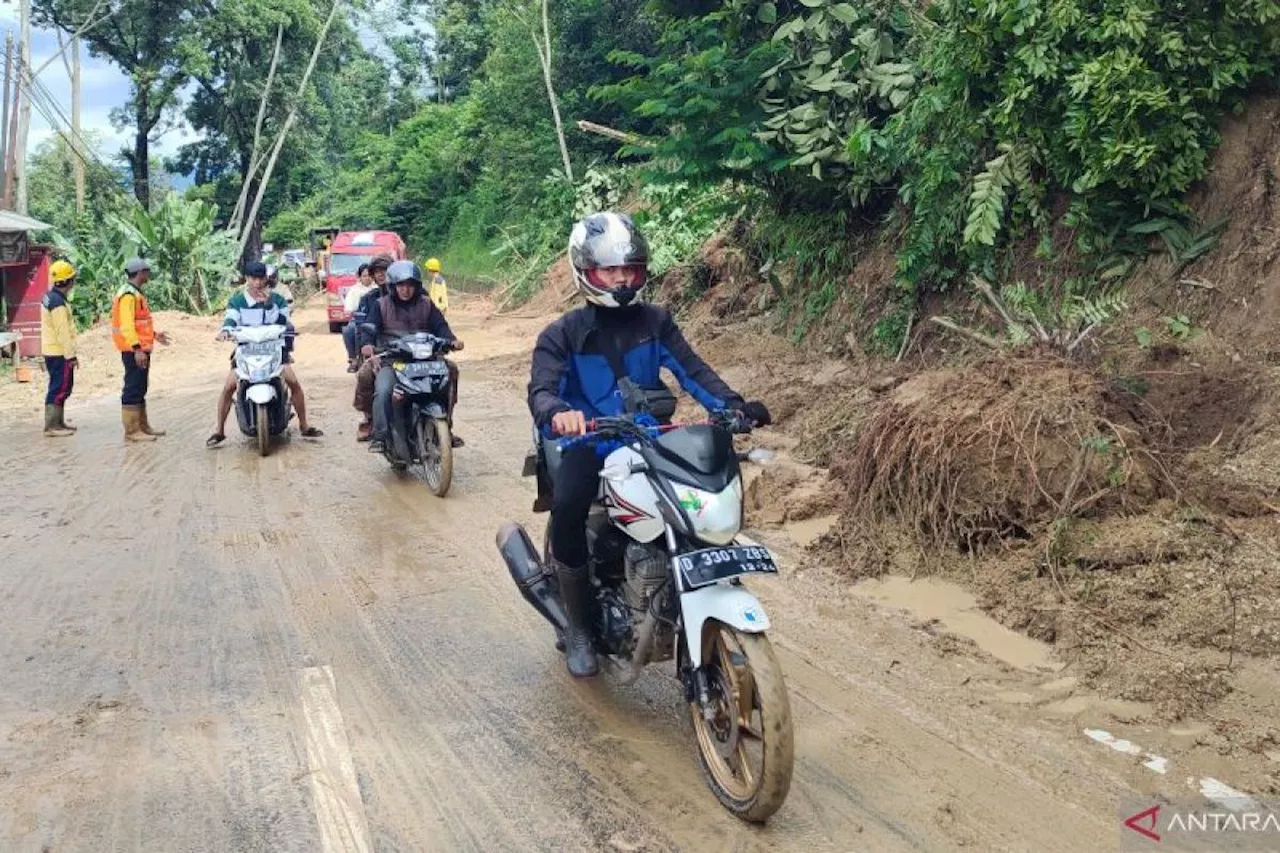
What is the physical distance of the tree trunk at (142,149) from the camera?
37.4 meters

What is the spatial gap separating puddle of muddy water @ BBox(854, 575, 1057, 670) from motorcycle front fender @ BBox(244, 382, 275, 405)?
255 inches

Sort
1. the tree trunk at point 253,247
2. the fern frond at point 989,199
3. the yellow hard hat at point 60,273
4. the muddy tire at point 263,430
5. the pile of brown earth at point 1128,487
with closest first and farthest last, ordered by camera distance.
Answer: the pile of brown earth at point 1128,487
the fern frond at point 989,199
the muddy tire at point 263,430
the yellow hard hat at point 60,273
the tree trunk at point 253,247

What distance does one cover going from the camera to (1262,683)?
4.48 metres

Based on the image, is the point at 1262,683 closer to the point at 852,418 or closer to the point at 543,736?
the point at 543,736

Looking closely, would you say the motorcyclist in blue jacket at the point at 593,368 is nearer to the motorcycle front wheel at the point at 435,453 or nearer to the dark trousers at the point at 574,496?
the dark trousers at the point at 574,496

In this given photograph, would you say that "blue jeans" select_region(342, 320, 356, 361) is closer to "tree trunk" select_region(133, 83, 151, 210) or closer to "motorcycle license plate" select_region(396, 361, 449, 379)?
"motorcycle license plate" select_region(396, 361, 449, 379)

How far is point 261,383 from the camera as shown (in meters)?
10.4

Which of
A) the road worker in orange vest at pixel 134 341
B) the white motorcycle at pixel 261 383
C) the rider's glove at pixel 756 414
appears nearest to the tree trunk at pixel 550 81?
the road worker in orange vest at pixel 134 341

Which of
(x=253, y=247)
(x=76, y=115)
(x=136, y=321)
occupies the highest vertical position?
(x=76, y=115)

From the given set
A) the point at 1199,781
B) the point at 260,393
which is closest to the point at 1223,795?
the point at 1199,781

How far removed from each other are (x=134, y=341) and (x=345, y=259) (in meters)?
15.2

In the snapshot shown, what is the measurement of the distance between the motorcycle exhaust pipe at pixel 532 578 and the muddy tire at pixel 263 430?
587 centimetres

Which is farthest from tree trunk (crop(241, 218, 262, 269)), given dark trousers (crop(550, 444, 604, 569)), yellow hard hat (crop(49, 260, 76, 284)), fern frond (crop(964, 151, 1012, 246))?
dark trousers (crop(550, 444, 604, 569))

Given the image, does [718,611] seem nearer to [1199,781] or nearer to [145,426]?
[1199,781]
